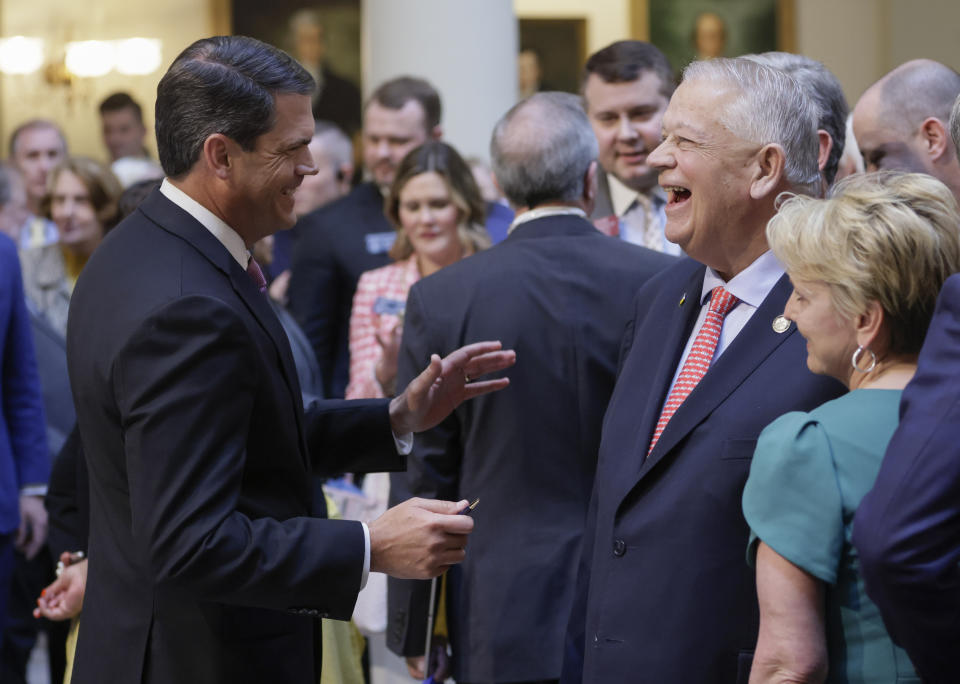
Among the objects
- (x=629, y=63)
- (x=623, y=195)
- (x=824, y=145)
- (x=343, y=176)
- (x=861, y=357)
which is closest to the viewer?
(x=861, y=357)

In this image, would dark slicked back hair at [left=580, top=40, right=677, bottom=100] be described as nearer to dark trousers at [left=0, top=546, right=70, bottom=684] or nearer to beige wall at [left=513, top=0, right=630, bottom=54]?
dark trousers at [left=0, top=546, right=70, bottom=684]

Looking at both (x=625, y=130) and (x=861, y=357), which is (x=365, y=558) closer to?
(x=861, y=357)

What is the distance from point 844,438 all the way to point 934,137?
1.86 meters

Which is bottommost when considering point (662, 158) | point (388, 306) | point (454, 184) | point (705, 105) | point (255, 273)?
point (388, 306)

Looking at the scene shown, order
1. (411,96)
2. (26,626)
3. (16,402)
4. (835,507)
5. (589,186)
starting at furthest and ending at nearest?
(411,96), (26,626), (16,402), (589,186), (835,507)

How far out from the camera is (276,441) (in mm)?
2377

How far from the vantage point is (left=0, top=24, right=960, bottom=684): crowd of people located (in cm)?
203

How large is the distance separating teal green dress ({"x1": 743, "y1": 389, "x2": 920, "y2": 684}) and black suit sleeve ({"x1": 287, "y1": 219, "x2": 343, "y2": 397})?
3683 millimetres

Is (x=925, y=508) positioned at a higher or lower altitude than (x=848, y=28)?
lower

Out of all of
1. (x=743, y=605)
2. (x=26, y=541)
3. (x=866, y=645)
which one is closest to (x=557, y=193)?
(x=743, y=605)

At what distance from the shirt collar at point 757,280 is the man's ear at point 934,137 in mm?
1232

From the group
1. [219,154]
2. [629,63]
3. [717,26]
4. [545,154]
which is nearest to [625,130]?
[629,63]

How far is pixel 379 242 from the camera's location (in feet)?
18.8

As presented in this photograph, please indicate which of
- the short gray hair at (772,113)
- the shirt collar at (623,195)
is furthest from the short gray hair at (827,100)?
the shirt collar at (623,195)
